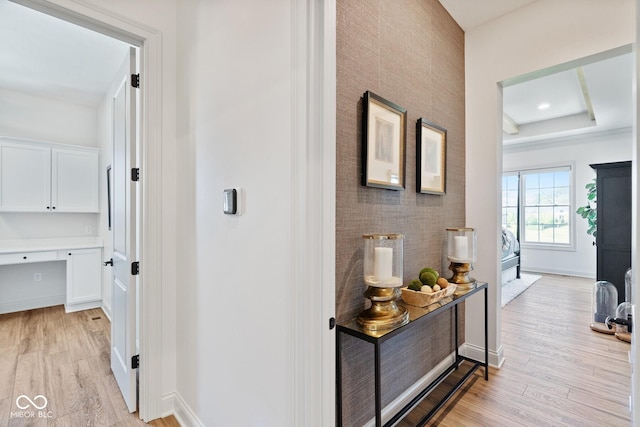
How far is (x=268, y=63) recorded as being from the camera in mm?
1200

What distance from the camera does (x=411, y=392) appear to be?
1.87 meters

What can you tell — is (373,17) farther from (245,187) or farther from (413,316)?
(413,316)

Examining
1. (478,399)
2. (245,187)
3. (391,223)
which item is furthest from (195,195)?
(478,399)

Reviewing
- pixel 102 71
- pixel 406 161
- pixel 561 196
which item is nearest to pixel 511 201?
pixel 561 196

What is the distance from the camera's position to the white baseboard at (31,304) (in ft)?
12.4

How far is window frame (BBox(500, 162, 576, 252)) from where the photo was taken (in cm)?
581

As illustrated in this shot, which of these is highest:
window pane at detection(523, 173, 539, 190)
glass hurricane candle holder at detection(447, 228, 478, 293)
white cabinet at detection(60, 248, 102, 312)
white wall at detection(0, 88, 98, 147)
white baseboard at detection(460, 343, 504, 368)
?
white wall at detection(0, 88, 98, 147)

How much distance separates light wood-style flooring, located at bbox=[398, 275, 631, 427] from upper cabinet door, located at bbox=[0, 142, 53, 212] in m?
4.90

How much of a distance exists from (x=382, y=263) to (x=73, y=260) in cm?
435

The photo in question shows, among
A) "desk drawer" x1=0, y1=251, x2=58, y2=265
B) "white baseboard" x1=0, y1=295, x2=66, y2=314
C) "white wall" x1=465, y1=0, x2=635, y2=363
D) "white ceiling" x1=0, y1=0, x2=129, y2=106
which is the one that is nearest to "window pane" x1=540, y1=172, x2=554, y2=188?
"white wall" x1=465, y1=0, x2=635, y2=363

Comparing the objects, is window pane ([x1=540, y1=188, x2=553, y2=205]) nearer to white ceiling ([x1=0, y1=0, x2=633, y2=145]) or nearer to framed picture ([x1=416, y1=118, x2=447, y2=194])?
white ceiling ([x1=0, y1=0, x2=633, y2=145])

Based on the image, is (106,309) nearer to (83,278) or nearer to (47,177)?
(83,278)

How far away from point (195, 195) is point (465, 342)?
96.3 inches

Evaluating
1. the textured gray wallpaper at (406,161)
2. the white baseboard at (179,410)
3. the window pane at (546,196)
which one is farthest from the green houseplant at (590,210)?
the white baseboard at (179,410)
